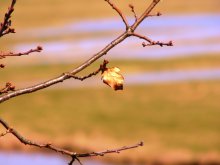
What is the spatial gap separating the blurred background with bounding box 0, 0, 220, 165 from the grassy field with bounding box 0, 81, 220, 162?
3 cm

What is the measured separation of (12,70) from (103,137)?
11786 millimetres

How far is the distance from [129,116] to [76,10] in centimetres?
3201

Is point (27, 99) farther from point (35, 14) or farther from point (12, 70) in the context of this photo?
point (35, 14)

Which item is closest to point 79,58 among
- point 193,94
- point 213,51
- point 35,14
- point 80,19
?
point 213,51

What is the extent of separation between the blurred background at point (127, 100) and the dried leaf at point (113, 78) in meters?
14.1

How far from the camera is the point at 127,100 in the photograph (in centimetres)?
2347

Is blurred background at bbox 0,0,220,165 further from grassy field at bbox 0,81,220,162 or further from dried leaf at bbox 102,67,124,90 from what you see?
dried leaf at bbox 102,67,124,90

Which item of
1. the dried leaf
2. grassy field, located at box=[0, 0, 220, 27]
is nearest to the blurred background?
grassy field, located at box=[0, 0, 220, 27]

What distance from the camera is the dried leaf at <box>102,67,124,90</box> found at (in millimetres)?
2904

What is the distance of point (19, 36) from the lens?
4216 cm

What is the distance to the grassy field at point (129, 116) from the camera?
18906 mm

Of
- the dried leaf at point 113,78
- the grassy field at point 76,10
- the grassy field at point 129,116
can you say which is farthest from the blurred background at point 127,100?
the dried leaf at point 113,78

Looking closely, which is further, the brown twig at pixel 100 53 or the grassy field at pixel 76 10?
the grassy field at pixel 76 10

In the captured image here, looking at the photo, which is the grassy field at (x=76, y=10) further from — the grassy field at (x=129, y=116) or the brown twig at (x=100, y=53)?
the brown twig at (x=100, y=53)
